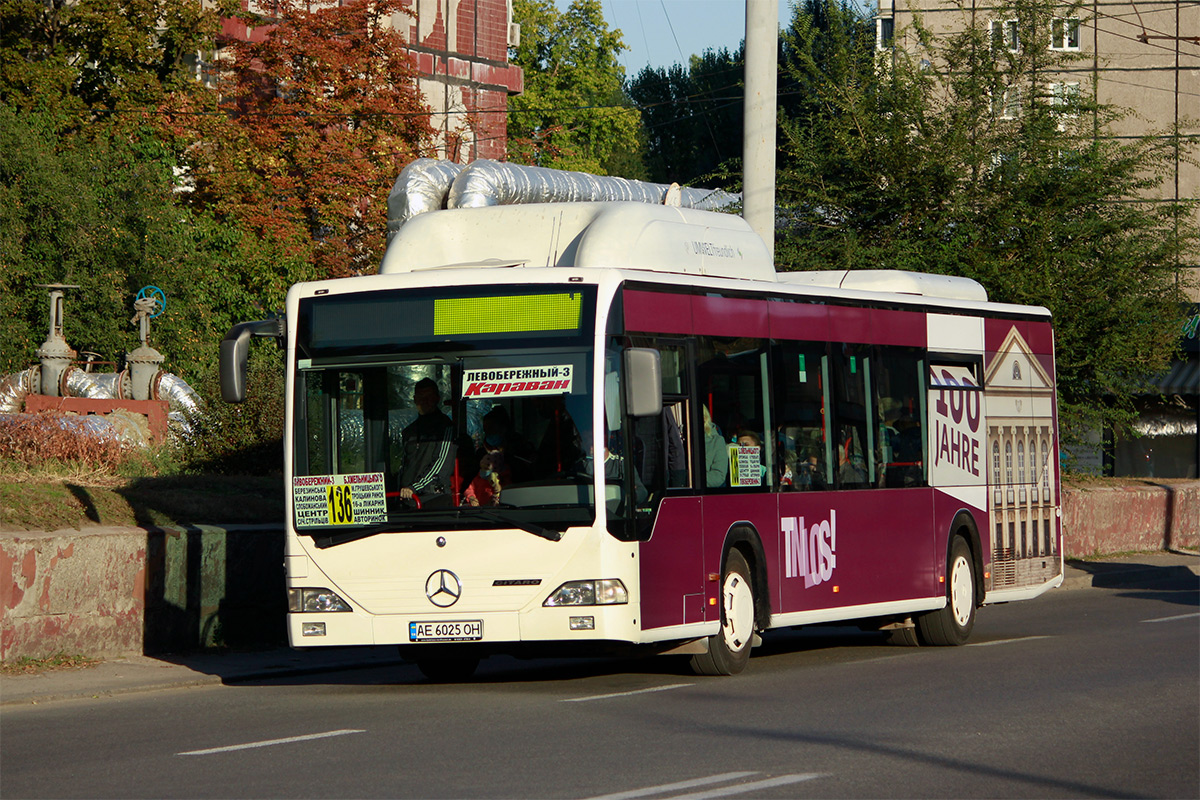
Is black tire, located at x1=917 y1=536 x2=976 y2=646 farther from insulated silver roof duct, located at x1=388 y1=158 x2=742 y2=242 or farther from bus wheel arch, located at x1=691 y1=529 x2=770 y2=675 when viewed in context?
insulated silver roof duct, located at x1=388 y1=158 x2=742 y2=242

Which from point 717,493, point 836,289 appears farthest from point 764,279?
point 717,493

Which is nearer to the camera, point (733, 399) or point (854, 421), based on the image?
point (733, 399)

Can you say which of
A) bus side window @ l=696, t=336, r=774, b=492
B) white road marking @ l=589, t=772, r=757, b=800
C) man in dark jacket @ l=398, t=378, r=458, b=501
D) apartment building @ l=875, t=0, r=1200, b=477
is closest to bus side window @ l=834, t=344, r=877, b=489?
bus side window @ l=696, t=336, r=774, b=492

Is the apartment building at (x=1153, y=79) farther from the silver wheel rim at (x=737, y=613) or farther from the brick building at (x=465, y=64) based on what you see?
the silver wheel rim at (x=737, y=613)

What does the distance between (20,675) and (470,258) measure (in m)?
4.76

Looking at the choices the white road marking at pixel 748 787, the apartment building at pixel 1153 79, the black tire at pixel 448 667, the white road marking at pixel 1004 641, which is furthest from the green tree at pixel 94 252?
the white road marking at pixel 748 787

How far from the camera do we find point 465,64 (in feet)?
156

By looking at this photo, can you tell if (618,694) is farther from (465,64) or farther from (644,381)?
(465,64)

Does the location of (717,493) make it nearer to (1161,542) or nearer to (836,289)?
(836,289)

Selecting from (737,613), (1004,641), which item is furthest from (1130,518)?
(737,613)

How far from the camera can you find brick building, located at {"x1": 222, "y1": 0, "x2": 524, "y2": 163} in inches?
1802

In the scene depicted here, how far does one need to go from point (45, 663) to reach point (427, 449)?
4223 mm

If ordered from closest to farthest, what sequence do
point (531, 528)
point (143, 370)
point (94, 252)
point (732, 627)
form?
point (531, 528), point (732, 627), point (143, 370), point (94, 252)

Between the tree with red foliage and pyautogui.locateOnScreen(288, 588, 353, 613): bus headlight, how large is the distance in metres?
23.0
